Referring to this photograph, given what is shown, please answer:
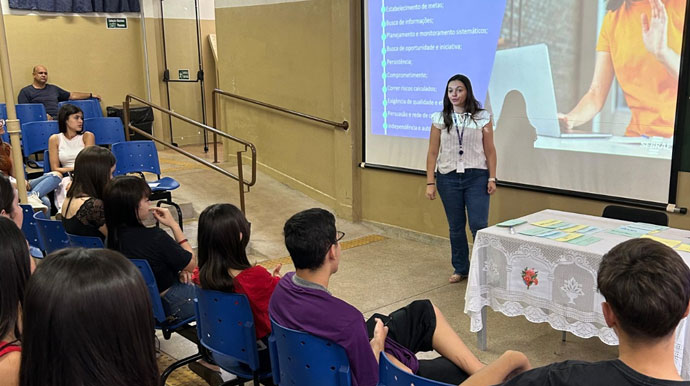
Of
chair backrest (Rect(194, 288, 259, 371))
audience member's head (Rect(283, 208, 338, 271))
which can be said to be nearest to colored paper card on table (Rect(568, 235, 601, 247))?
audience member's head (Rect(283, 208, 338, 271))

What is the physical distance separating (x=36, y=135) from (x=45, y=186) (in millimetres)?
1545

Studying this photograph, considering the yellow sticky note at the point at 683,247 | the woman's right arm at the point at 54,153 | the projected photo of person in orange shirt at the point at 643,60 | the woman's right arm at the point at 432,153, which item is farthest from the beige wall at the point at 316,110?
the woman's right arm at the point at 54,153

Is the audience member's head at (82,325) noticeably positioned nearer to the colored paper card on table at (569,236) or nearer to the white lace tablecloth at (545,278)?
the white lace tablecloth at (545,278)

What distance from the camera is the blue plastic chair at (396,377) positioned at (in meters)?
1.60

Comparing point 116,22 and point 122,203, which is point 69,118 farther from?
point 116,22

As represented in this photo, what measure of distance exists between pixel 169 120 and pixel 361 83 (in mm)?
4749

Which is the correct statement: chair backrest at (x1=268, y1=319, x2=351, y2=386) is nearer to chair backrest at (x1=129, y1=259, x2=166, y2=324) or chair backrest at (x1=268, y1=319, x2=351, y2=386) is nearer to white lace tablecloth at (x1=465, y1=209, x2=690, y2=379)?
chair backrest at (x1=129, y1=259, x2=166, y2=324)

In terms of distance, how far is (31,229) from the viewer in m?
3.74

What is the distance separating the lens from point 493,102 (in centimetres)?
486

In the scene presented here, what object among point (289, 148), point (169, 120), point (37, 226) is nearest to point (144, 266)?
point (37, 226)

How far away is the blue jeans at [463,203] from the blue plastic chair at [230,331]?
2.33 meters

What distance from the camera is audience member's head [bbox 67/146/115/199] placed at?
353 centimetres

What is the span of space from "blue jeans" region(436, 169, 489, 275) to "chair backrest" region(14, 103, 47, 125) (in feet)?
17.2

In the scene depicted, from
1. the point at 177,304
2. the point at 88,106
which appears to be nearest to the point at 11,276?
the point at 177,304
